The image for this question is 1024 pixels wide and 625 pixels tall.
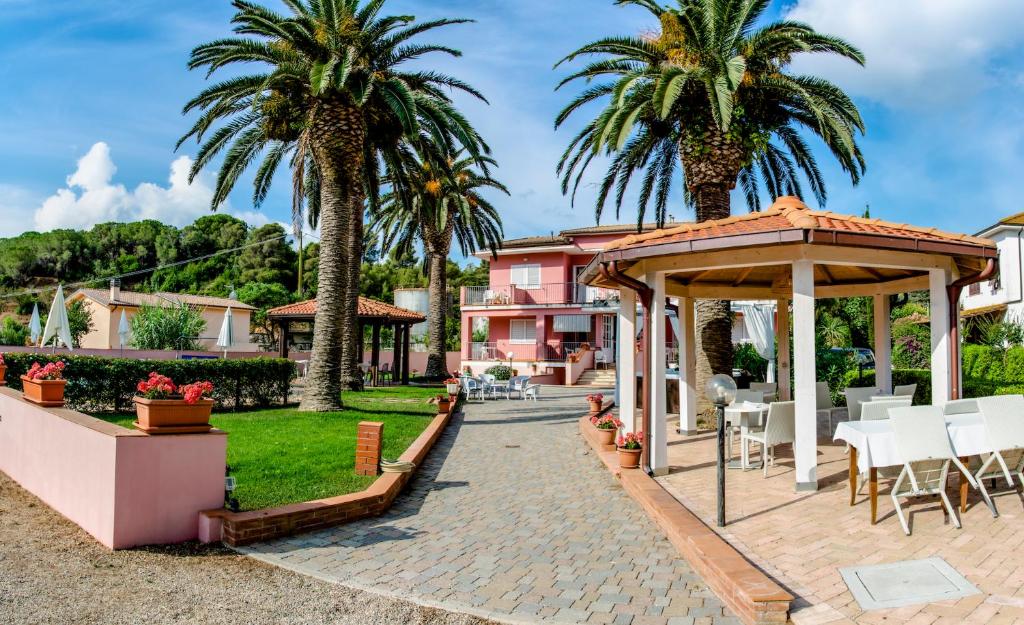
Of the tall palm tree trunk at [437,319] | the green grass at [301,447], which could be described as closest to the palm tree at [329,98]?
the green grass at [301,447]

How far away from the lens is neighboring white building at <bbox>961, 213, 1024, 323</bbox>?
74.1ft

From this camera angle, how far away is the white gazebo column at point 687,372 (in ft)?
38.0

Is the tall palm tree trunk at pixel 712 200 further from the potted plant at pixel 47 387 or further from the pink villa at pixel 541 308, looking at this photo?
the pink villa at pixel 541 308

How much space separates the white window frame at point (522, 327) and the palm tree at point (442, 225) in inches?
274

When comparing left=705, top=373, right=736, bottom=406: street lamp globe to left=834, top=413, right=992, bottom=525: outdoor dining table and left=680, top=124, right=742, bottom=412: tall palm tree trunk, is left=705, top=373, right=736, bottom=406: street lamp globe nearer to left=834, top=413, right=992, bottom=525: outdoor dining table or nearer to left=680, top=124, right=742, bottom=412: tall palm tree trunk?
left=834, top=413, right=992, bottom=525: outdoor dining table

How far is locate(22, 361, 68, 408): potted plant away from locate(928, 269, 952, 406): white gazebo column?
10904mm

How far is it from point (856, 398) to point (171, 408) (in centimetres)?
891

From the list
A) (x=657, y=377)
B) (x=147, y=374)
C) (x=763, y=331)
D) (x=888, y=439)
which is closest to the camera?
(x=888, y=439)

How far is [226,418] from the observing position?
13055mm

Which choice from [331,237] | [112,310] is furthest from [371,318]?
[112,310]

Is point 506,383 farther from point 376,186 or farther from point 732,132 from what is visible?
point 732,132

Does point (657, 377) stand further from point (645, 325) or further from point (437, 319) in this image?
point (437, 319)

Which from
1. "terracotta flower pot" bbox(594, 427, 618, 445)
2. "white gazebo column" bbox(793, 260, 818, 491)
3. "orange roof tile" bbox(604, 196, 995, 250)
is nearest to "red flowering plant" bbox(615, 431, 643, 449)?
"terracotta flower pot" bbox(594, 427, 618, 445)

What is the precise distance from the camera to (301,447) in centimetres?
952
